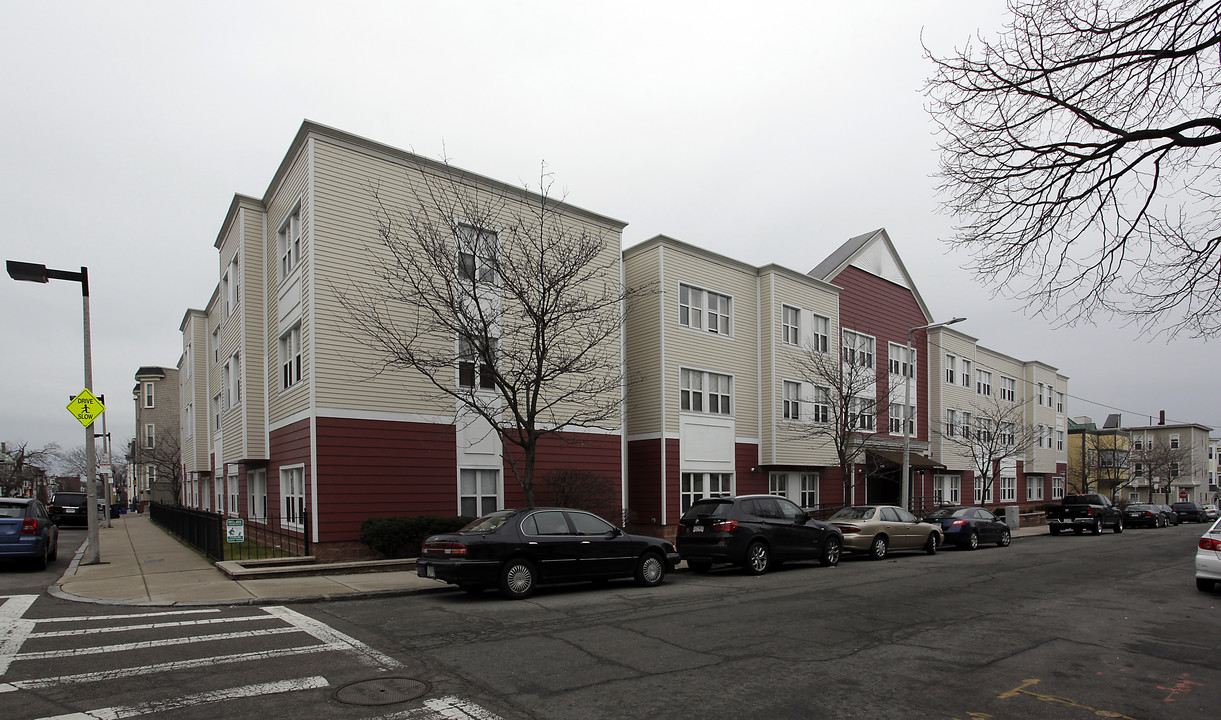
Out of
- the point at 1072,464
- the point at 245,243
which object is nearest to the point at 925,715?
the point at 245,243

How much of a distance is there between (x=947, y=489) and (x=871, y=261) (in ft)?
48.0

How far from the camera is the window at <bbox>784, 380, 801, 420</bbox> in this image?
29047 millimetres

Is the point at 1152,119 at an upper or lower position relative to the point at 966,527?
upper

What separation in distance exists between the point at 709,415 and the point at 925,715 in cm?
2041

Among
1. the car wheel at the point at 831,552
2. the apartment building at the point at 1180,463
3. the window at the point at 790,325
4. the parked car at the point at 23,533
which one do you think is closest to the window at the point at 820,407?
the window at the point at 790,325

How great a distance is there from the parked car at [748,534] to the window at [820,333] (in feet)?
46.4

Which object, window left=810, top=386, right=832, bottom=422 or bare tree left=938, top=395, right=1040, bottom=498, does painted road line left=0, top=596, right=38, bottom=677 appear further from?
bare tree left=938, top=395, right=1040, bottom=498

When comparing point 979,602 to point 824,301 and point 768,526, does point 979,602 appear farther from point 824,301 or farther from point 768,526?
point 824,301

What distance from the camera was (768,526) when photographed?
16297mm

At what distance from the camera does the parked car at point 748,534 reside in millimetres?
15742

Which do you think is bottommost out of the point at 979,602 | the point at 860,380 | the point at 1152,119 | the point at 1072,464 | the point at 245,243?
the point at 1072,464

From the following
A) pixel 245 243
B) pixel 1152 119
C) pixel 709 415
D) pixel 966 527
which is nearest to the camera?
pixel 1152 119

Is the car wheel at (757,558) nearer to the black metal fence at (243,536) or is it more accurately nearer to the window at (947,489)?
the black metal fence at (243,536)

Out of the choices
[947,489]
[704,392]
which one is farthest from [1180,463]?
[704,392]
